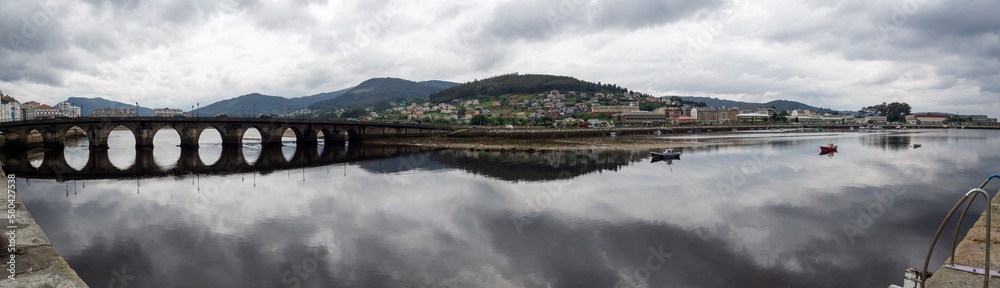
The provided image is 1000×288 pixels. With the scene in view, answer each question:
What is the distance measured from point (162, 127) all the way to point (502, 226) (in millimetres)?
60294

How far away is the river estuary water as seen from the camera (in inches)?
557

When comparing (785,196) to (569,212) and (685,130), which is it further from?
(685,130)

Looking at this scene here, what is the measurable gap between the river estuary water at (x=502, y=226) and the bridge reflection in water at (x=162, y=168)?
1905 mm

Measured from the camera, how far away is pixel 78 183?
32.2m

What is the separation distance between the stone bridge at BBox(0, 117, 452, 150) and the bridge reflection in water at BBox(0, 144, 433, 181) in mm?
1893

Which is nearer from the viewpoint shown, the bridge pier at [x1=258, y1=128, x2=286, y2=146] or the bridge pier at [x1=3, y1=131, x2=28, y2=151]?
the bridge pier at [x1=3, y1=131, x2=28, y2=151]

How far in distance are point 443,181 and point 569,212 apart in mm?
13048

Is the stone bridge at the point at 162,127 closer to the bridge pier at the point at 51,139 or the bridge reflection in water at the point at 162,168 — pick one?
the bridge pier at the point at 51,139

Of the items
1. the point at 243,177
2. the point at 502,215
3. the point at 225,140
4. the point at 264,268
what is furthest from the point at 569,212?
the point at 225,140

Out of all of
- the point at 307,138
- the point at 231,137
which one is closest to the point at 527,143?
the point at 307,138

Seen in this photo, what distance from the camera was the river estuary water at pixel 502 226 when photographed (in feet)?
46.4

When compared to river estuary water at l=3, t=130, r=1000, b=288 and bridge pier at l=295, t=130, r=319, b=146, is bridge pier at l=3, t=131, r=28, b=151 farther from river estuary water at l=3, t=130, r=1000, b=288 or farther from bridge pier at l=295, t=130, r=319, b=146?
bridge pier at l=295, t=130, r=319, b=146

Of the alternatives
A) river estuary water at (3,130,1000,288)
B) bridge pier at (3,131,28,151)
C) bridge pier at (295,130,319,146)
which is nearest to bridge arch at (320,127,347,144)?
bridge pier at (295,130,319,146)

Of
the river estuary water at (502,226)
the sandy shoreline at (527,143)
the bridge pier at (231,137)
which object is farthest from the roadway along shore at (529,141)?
the river estuary water at (502,226)
